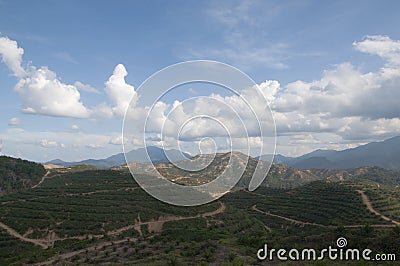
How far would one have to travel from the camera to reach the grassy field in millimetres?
20984

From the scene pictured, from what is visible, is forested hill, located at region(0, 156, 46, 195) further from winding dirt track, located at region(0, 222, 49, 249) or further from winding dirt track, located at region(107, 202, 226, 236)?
winding dirt track, located at region(107, 202, 226, 236)

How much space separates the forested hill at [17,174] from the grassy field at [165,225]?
13.6m

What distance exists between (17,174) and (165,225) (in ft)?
202

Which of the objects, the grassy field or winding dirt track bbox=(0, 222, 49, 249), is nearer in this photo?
the grassy field

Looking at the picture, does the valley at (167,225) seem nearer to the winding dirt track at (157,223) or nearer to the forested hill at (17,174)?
the winding dirt track at (157,223)

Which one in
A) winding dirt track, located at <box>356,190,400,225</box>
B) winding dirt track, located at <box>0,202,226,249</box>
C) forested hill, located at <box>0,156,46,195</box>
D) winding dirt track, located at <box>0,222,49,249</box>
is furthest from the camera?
forested hill, located at <box>0,156,46,195</box>

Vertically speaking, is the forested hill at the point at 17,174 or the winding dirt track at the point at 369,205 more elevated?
the forested hill at the point at 17,174

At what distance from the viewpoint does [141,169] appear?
12016 mm

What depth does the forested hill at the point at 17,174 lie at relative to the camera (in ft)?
258

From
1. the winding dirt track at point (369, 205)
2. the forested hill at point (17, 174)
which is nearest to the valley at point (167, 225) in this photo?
the winding dirt track at point (369, 205)

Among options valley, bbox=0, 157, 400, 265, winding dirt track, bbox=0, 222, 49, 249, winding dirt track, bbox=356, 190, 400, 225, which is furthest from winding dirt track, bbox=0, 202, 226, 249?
winding dirt track, bbox=356, 190, 400, 225

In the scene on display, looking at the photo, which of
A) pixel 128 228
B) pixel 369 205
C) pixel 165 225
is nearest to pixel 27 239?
pixel 128 228

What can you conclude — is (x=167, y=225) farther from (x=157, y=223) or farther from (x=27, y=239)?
(x=27, y=239)

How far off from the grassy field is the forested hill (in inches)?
534
